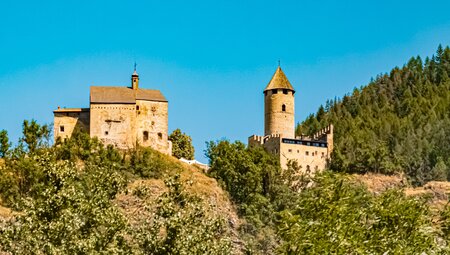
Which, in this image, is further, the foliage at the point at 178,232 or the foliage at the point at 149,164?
the foliage at the point at 149,164

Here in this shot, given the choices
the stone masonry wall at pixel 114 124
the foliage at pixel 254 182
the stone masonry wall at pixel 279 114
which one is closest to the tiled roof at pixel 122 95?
the stone masonry wall at pixel 114 124

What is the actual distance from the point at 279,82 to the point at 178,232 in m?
52.1

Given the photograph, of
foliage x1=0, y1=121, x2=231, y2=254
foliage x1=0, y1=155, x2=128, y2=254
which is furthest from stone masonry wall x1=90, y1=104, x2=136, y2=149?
foliage x1=0, y1=155, x2=128, y2=254

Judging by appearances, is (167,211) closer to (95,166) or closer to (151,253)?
(151,253)

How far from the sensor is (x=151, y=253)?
137 feet

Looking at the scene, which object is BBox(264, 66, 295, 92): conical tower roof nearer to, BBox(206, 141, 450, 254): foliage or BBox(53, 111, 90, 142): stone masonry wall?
BBox(53, 111, 90, 142): stone masonry wall

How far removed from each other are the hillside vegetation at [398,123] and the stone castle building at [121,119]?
54.2 ft

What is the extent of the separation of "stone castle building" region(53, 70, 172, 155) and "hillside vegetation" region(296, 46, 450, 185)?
16.5 metres

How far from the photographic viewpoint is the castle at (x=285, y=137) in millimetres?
86062

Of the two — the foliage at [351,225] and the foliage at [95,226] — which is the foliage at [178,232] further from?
the foliage at [351,225]

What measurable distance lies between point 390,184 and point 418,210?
46.9 m

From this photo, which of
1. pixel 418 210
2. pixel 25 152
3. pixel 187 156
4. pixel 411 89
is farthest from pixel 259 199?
pixel 411 89

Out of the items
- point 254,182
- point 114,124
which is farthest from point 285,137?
point 114,124

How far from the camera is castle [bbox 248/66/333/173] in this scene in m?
86.1
